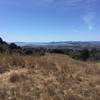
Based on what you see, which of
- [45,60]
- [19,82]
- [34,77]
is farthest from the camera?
[45,60]

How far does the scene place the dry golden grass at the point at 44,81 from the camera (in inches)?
211

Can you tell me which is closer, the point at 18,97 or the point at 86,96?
the point at 18,97

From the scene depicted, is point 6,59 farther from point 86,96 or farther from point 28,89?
point 86,96

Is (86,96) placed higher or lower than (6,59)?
lower

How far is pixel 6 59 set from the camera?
7.96 meters

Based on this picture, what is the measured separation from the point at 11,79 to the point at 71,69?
2.36 meters

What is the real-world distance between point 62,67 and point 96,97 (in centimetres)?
251

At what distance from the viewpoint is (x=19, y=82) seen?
6.07 m

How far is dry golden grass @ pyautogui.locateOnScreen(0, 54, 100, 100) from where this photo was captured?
17.6ft

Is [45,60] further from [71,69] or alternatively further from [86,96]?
[86,96]

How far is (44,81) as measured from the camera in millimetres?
6191

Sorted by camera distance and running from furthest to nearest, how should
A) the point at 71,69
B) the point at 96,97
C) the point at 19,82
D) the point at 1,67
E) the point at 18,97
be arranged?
1. the point at 71,69
2. the point at 1,67
3. the point at 19,82
4. the point at 96,97
5. the point at 18,97

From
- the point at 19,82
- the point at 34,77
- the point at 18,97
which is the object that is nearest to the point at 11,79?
the point at 19,82

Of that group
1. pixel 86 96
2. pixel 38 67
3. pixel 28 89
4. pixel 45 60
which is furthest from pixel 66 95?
pixel 45 60
